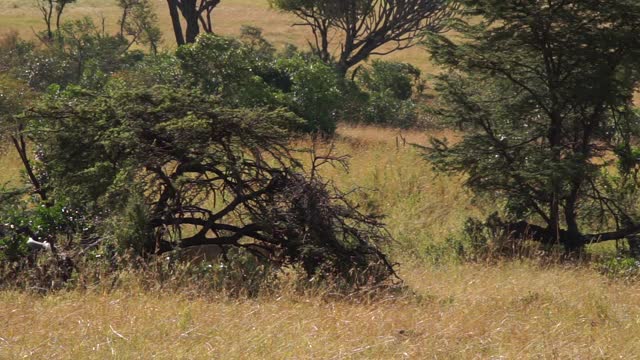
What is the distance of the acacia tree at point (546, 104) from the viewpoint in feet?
→ 33.9

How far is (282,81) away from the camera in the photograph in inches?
862

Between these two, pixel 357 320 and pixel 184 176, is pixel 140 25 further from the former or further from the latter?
pixel 357 320

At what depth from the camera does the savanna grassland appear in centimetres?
538

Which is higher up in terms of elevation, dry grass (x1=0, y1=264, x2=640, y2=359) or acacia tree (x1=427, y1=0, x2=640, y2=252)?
acacia tree (x1=427, y1=0, x2=640, y2=252)

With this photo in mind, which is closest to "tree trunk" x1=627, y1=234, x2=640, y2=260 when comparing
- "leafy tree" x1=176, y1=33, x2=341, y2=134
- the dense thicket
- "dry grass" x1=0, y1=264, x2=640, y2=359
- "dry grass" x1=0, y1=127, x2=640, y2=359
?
"dry grass" x1=0, y1=127, x2=640, y2=359

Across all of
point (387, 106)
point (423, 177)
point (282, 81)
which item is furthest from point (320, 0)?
point (423, 177)

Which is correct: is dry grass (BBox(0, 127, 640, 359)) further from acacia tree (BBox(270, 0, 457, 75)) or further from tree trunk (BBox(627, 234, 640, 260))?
acacia tree (BBox(270, 0, 457, 75))

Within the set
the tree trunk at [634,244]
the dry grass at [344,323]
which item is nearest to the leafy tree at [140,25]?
the tree trunk at [634,244]

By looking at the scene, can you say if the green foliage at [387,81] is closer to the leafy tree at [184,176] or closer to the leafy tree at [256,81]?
the leafy tree at [256,81]

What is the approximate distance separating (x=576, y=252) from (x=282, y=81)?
12.1 metres

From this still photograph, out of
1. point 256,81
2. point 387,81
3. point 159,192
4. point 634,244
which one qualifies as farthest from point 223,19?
point 159,192

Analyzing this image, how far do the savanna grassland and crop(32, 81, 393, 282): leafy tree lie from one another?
551 mm

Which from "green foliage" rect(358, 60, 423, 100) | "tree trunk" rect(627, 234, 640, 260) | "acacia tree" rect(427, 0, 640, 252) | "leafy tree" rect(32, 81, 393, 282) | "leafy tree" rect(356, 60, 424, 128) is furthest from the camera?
"green foliage" rect(358, 60, 423, 100)

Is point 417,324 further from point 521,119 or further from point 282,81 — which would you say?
point 282,81
